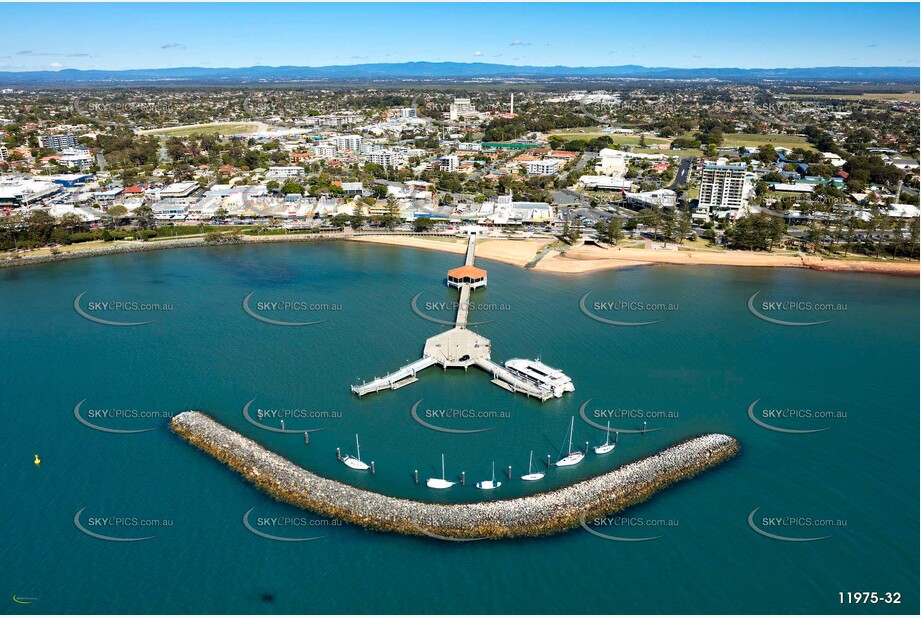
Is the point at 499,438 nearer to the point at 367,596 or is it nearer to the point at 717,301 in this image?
the point at 367,596

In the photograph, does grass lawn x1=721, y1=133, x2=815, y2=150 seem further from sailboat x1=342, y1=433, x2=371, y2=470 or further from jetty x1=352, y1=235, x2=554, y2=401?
Answer: sailboat x1=342, y1=433, x2=371, y2=470

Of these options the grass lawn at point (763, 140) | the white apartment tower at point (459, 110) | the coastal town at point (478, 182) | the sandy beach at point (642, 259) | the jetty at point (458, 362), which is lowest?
the jetty at point (458, 362)

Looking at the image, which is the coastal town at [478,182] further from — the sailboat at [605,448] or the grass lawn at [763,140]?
the sailboat at [605,448]

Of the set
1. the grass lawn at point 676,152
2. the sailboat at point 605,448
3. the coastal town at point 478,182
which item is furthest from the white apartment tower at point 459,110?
the sailboat at point 605,448

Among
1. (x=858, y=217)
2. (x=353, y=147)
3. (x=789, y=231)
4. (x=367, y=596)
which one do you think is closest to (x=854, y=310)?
(x=789, y=231)

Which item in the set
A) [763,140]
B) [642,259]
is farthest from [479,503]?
[763,140]

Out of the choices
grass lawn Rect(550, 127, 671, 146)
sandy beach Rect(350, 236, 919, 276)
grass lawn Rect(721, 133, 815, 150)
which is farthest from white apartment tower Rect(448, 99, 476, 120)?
sandy beach Rect(350, 236, 919, 276)
